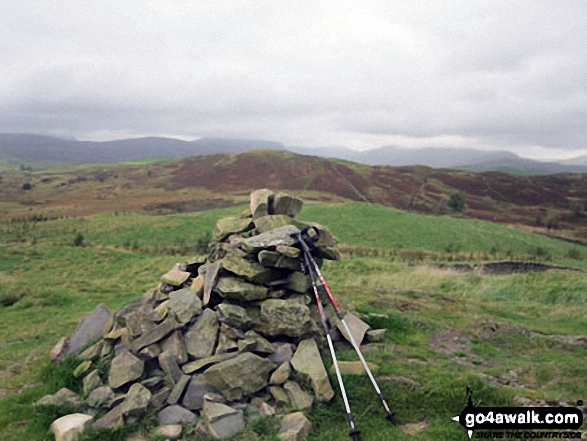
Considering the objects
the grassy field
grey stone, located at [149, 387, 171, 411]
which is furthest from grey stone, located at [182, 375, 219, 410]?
the grassy field

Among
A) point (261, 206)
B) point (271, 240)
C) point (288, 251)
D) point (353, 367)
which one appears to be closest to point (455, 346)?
point (353, 367)

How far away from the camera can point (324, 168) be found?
117 meters

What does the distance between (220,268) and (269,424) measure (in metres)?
4.59

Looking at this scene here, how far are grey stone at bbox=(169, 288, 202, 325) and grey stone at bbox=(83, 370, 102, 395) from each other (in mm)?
2214

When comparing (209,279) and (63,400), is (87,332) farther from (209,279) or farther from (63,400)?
(209,279)

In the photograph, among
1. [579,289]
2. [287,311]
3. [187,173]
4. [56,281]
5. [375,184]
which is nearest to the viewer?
[287,311]

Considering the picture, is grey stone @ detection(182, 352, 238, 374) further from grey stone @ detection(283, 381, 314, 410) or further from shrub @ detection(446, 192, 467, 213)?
shrub @ detection(446, 192, 467, 213)

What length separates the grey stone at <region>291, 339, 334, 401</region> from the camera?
844cm

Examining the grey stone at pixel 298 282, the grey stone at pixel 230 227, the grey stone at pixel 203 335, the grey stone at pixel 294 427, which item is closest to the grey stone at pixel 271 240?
the grey stone at pixel 298 282

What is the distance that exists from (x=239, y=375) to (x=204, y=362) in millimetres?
1024

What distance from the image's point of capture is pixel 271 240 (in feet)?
36.2

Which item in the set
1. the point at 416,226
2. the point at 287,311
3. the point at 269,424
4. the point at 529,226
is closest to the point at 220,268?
the point at 287,311

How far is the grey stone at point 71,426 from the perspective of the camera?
765cm

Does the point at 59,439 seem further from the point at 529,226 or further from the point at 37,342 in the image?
the point at 529,226
